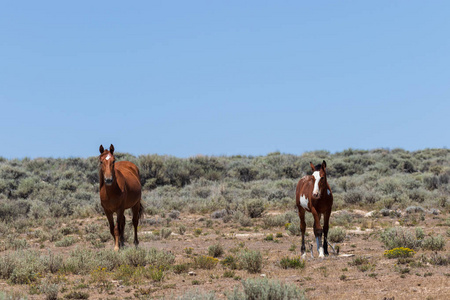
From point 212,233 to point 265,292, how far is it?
1006 cm

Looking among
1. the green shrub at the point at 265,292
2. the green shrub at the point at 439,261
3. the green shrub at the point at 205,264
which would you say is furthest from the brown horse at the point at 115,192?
the green shrub at the point at 439,261

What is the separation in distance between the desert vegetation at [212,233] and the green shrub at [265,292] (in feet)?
0.07

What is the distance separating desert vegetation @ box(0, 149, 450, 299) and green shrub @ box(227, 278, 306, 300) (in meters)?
0.02

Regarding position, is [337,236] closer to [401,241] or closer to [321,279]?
[401,241]

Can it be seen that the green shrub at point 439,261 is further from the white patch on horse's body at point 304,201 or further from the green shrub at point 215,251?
the green shrub at point 215,251

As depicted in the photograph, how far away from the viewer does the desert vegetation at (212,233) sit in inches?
309

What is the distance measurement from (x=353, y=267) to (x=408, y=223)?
329 inches

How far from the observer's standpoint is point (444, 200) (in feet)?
64.0

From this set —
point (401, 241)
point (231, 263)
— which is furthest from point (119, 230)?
point (401, 241)

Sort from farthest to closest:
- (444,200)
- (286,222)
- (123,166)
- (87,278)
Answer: (444,200)
(286,222)
(123,166)
(87,278)

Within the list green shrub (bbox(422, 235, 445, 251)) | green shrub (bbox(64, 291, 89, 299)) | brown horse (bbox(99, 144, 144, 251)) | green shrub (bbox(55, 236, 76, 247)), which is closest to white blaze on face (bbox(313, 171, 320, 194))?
green shrub (bbox(422, 235, 445, 251))

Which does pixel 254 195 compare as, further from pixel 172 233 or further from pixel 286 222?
pixel 172 233

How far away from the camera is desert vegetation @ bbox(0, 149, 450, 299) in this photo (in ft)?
25.7

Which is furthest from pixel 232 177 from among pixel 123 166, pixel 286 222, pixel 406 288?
pixel 406 288
